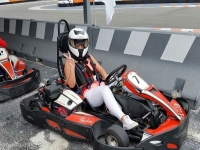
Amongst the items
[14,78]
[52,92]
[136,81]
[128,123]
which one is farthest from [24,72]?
[128,123]

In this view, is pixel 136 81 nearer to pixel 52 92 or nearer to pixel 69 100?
pixel 69 100

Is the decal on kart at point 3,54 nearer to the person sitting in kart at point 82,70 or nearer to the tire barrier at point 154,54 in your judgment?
the tire barrier at point 154,54

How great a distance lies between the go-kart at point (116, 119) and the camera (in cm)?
270

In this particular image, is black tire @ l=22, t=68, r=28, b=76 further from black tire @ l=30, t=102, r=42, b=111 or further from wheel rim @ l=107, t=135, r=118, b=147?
wheel rim @ l=107, t=135, r=118, b=147

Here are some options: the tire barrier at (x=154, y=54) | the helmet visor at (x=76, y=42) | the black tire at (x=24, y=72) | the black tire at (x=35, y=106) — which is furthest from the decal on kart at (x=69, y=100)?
the black tire at (x=24, y=72)

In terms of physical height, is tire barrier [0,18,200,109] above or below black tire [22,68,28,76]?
above

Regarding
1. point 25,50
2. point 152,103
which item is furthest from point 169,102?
point 25,50

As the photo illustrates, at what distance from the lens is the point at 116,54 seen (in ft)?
15.1

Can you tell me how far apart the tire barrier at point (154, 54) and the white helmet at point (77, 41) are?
42.4 inches

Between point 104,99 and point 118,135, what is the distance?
0.54 metres

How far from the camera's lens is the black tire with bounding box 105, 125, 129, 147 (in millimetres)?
2705

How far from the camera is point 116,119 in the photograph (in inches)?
124

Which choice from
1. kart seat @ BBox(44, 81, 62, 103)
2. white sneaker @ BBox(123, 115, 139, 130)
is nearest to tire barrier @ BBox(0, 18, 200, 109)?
white sneaker @ BBox(123, 115, 139, 130)

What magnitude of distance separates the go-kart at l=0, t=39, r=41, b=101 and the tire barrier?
0.91m
